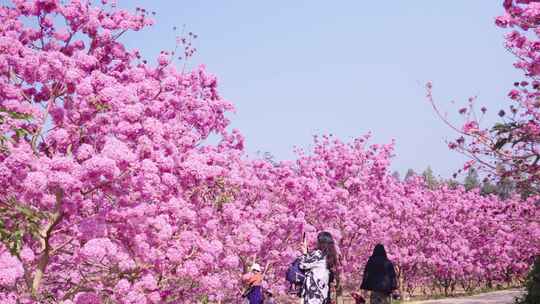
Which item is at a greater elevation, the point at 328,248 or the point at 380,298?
the point at 328,248

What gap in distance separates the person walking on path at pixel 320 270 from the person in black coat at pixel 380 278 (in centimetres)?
312

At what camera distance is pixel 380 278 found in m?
9.82

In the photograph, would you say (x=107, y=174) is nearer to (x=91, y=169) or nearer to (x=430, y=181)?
(x=91, y=169)

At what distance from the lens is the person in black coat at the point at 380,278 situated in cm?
976

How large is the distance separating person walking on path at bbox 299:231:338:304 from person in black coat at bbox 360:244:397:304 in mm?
3124

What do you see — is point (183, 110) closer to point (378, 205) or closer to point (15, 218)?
point (15, 218)

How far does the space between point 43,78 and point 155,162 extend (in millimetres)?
1683

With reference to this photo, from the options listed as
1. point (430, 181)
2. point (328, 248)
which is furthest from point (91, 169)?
point (430, 181)

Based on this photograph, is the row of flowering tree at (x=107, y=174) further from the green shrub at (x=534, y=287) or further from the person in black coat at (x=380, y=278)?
the green shrub at (x=534, y=287)

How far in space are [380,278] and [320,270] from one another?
338 cm

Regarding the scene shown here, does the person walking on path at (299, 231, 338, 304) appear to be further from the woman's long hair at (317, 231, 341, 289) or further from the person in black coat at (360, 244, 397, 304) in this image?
the person in black coat at (360, 244, 397, 304)

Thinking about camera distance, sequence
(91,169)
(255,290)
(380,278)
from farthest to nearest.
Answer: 1. (255,290)
2. (380,278)
3. (91,169)

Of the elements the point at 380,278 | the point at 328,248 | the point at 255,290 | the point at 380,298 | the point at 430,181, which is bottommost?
the point at 380,298

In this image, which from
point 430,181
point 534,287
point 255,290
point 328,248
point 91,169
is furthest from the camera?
point 430,181
